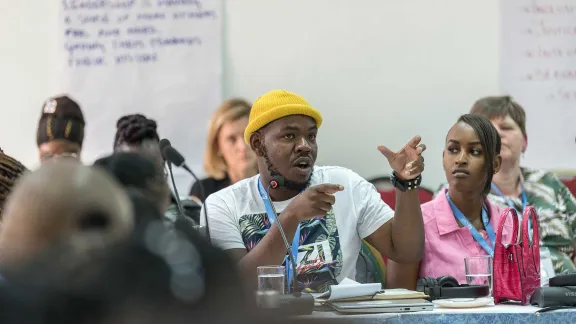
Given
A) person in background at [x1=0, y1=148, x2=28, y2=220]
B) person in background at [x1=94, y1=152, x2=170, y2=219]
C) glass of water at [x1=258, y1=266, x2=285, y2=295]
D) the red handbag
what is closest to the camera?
person in background at [x1=94, y1=152, x2=170, y2=219]

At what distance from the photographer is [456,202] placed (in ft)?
8.68

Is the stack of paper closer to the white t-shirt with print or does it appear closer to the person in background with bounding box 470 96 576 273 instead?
the white t-shirt with print

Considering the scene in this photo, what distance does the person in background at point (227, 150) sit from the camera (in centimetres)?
340

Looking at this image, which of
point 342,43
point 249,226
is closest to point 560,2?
point 342,43

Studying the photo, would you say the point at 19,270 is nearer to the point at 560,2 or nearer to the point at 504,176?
the point at 504,176

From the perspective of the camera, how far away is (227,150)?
348 cm

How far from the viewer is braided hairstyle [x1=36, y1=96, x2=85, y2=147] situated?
2914 mm

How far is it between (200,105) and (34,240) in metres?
3.37

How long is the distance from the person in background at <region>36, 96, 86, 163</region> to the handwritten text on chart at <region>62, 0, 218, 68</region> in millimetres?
682

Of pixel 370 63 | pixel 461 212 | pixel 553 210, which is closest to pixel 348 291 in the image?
pixel 461 212

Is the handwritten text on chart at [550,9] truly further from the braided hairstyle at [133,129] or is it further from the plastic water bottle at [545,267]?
the braided hairstyle at [133,129]

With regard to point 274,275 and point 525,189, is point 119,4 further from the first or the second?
point 274,275

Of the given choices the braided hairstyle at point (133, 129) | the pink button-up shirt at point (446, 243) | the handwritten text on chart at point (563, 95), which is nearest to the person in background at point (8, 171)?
the braided hairstyle at point (133, 129)

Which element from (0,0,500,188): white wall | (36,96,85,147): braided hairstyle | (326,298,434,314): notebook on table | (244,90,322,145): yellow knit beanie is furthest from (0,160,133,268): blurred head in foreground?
(0,0,500,188): white wall
